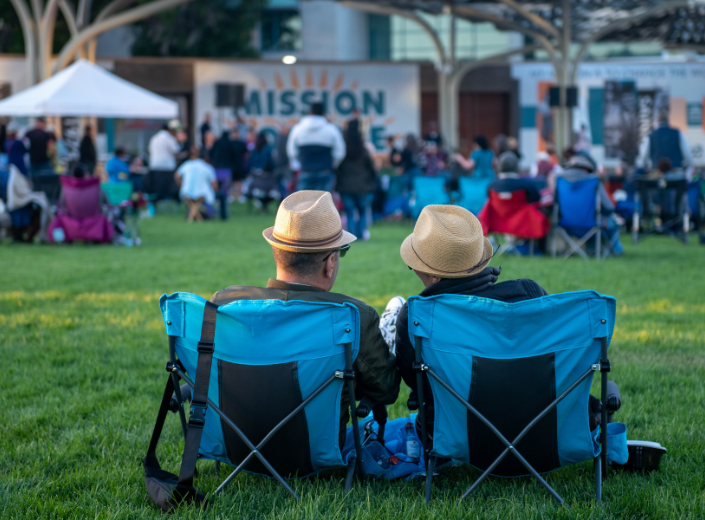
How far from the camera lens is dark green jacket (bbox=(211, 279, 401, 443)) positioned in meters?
2.59

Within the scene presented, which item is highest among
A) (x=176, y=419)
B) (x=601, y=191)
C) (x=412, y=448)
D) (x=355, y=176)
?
(x=355, y=176)

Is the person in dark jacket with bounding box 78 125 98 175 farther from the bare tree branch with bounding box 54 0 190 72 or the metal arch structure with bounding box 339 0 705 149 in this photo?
the metal arch structure with bounding box 339 0 705 149

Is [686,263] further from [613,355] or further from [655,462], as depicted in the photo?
[655,462]

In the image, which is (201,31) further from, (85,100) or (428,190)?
(428,190)

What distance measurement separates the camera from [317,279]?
2.70 metres

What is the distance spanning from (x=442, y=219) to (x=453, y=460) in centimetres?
86

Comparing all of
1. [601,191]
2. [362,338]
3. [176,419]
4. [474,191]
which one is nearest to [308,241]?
[362,338]

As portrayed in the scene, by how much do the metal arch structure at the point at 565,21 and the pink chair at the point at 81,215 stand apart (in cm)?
1022

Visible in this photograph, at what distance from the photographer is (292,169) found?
1592 centimetres

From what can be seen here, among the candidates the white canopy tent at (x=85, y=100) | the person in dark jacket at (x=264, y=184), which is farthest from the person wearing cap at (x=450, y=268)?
the person in dark jacket at (x=264, y=184)

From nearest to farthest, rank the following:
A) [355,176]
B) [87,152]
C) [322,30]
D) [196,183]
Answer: [355,176] → [196,183] → [87,152] → [322,30]

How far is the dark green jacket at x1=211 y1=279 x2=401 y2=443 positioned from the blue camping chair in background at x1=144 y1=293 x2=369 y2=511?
109 millimetres

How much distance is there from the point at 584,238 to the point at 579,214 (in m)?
0.31

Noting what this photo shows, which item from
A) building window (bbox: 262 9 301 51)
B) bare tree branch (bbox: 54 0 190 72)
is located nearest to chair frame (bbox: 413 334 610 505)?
bare tree branch (bbox: 54 0 190 72)
